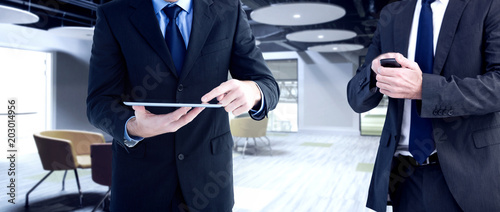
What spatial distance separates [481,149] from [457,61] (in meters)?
0.31

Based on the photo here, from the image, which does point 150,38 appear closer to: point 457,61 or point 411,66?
point 411,66

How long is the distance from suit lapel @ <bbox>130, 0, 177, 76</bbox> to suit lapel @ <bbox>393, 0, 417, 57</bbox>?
35.7 inches

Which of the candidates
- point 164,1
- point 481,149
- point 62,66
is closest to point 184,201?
point 164,1

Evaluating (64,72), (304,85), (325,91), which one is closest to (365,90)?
(64,72)

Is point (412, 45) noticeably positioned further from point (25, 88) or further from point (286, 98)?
point (286, 98)

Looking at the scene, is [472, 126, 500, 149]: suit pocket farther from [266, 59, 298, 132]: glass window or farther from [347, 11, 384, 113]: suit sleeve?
[266, 59, 298, 132]: glass window

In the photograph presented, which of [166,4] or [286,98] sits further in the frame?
[286,98]

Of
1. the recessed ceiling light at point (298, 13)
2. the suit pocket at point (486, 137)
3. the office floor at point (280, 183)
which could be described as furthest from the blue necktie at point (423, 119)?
the recessed ceiling light at point (298, 13)

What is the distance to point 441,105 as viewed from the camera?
1.10m

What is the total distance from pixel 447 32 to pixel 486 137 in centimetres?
39

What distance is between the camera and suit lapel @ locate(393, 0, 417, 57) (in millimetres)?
1348

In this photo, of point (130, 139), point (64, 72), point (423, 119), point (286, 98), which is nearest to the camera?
point (130, 139)

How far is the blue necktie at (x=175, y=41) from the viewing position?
40.9 inches

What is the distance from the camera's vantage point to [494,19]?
46.1 inches
